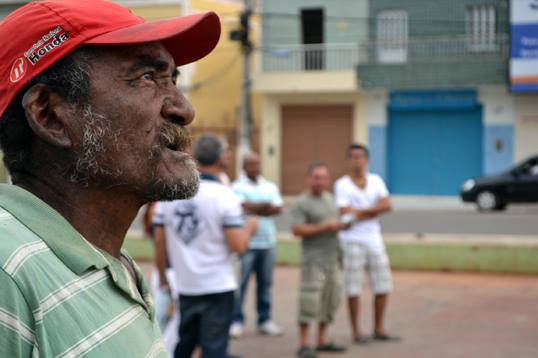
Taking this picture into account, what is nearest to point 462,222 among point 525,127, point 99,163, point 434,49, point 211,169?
point 525,127

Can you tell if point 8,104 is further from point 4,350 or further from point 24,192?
point 4,350

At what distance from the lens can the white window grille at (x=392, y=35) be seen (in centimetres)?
2717

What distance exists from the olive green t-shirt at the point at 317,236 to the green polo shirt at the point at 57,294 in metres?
5.59

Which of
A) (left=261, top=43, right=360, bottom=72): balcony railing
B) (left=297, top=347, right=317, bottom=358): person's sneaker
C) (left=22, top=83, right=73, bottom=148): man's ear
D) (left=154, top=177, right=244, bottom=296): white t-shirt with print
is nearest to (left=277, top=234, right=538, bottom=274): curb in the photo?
(left=297, top=347, right=317, bottom=358): person's sneaker

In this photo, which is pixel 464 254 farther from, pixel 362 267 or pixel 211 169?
pixel 211 169

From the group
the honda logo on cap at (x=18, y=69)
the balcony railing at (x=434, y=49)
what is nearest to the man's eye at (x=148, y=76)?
the honda logo on cap at (x=18, y=69)

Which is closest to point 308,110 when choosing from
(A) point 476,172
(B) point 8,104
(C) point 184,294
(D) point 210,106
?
(D) point 210,106

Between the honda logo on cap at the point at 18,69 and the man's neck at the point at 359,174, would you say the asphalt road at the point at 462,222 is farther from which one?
the honda logo on cap at the point at 18,69

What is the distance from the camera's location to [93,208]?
1563 millimetres

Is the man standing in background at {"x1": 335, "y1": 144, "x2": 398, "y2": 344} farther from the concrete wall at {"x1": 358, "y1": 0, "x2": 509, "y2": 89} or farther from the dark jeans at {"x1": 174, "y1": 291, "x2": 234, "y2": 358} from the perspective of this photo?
the concrete wall at {"x1": 358, "y1": 0, "x2": 509, "y2": 89}

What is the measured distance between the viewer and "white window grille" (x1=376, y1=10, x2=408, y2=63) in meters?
27.2

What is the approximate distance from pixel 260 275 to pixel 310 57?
2082 cm

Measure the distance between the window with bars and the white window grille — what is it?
2.00 metres

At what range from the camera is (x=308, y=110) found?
28312mm
